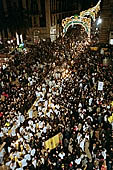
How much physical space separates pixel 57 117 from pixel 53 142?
1781 millimetres

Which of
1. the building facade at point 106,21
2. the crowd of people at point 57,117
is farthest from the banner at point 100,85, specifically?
the building facade at point 106,21

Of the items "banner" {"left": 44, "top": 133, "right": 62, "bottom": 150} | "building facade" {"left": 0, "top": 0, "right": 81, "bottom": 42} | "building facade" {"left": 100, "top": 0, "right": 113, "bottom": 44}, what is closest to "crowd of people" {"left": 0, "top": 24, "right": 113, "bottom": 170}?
"banner" {"left": 44, "top": 133, "right": 62, "bottom": 150}

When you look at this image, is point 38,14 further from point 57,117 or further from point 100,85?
point 57,117

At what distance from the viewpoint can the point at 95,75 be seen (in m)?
15.7

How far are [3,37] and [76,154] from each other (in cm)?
2990

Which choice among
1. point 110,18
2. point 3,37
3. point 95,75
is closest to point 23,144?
point 95,75

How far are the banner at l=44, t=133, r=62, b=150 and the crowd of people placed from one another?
0.53 ft

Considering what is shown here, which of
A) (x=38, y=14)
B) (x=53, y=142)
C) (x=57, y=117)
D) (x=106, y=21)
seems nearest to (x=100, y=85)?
(x=57, y=117)

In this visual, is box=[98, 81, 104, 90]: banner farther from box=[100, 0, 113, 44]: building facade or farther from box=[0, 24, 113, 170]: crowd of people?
box=[100, 0, 113, 44]: building facade

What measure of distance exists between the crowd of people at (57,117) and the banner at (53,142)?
16 centimetres

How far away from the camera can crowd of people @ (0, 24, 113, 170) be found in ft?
27.4

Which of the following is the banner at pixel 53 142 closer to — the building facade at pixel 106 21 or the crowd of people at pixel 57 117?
the crowd of people at pixel 57 117

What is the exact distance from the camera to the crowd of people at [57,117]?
8352 mm

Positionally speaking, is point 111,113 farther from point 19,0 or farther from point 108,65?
point 19,0
